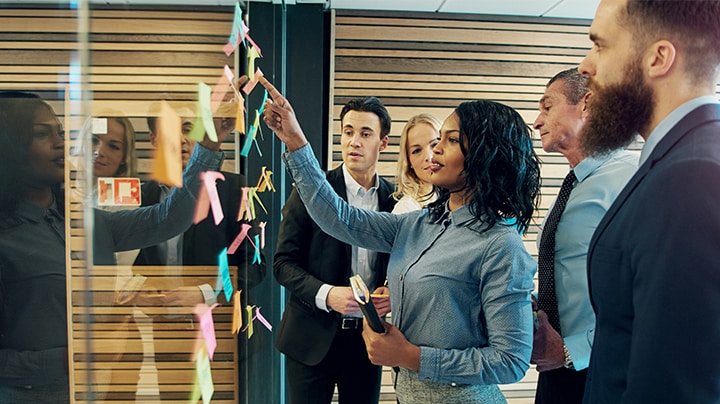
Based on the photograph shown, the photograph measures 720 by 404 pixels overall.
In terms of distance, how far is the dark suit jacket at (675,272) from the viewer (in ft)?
2.78

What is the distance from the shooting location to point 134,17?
0.53 m

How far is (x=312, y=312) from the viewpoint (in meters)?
2.34

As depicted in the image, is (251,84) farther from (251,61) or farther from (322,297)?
(322,297)

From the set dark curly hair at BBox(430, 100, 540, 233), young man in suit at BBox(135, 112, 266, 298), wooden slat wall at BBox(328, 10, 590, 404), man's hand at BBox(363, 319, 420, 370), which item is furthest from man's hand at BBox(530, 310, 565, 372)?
wooden slat wall at BBox(328, 10, 590, 404)

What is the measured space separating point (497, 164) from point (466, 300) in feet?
1.33

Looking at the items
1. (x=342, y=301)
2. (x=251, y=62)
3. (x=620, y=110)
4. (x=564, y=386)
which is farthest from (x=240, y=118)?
(x=564, y=386)

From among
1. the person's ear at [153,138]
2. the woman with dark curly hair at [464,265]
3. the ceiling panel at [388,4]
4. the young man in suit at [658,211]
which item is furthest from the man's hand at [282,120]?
the ceiling panel at [388,4]

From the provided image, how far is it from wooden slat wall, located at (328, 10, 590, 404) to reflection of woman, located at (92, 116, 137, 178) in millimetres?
3658

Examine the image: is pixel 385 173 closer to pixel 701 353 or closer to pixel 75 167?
pixel 701 353

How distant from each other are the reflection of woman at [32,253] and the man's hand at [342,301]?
1.74 m

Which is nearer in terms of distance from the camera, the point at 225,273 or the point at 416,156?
the point at 225,273

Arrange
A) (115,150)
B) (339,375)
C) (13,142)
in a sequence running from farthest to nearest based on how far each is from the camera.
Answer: (339,375), (115,150), (13,142)

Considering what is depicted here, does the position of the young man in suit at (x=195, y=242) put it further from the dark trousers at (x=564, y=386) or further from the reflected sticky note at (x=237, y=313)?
the dark trousers at (x=564, y=386)

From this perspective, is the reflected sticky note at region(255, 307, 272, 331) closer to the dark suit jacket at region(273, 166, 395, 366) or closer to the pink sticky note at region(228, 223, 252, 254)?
the dark suit jacket at region(273, 166, 395, 366)
